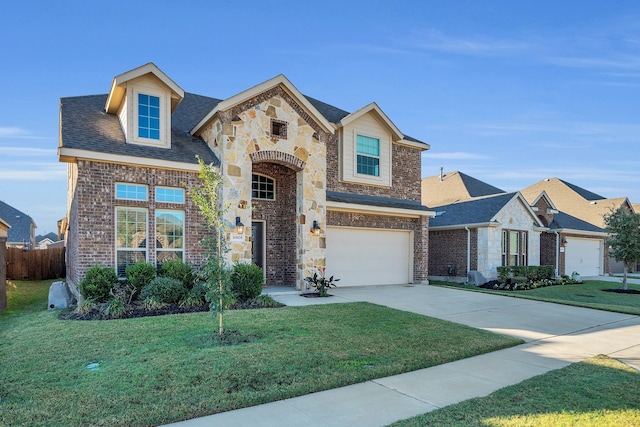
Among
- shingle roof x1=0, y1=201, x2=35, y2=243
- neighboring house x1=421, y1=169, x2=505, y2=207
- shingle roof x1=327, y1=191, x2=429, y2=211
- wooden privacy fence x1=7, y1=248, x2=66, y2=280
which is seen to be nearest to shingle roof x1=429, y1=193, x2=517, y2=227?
shingle roof x1=327, y1=191, x2=429, y2=211

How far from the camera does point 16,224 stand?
110 ft

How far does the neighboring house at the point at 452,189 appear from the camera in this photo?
25875 millimetres

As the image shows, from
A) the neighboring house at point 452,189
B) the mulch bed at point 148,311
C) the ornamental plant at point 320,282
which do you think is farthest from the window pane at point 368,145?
the neighboring house at point 452,189

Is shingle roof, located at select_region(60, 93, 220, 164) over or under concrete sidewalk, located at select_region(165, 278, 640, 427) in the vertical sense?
over

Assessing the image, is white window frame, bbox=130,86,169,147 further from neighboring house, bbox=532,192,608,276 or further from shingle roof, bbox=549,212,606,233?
shingle roof, bbox=549,212,606,233

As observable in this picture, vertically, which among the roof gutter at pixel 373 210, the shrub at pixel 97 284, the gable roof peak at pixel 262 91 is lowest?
the shrub at pixel 97 284

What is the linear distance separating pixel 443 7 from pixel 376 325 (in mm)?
10262

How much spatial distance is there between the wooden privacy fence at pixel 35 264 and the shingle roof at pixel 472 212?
19254 millimetres

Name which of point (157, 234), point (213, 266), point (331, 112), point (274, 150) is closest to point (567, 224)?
point (331, 112)

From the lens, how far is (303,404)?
397cm

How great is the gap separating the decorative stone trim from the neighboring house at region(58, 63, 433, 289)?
0.12 feet

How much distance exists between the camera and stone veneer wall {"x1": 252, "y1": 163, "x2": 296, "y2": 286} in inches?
509

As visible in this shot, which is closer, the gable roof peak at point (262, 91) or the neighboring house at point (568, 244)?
the gable roof peak at point (262, 91)

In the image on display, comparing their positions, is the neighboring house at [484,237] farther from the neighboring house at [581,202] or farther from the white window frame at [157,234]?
the white window frame at [157,234]
